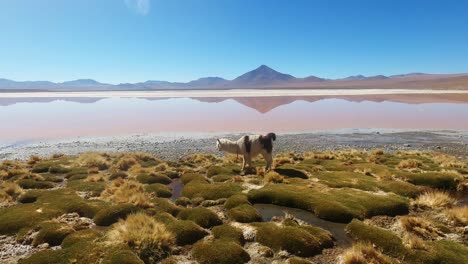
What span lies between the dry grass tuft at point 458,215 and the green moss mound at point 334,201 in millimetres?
1445

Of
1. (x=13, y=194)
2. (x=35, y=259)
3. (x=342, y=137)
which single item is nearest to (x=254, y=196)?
(x=35, y=259)

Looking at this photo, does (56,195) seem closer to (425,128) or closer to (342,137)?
(342,137)

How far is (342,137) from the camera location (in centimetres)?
4006

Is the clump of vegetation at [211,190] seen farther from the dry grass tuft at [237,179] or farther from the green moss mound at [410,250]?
the green moss mound at [410,250]

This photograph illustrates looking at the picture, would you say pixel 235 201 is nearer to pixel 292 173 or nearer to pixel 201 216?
pixel 201 216

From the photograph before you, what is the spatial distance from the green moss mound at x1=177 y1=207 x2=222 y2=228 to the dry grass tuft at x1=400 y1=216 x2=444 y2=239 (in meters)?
6.39

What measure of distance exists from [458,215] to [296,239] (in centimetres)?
630

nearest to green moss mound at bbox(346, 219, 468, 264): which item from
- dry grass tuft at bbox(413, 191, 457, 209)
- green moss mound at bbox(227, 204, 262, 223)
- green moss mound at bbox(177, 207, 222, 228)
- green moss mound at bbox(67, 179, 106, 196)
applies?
green moss mound at bbox(227, 204, 262, 223)

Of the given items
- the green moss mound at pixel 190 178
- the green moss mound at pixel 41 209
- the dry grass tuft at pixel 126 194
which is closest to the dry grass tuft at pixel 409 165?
the green moss mound at pixel 190 178

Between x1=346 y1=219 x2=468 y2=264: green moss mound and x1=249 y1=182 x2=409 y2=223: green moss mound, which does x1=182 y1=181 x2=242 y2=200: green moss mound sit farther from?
x1=346 y1=219 x2=468 y2=264: green moss mound

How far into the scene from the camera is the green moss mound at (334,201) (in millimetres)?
12688

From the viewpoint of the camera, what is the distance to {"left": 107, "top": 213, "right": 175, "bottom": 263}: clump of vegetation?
9.73 metres

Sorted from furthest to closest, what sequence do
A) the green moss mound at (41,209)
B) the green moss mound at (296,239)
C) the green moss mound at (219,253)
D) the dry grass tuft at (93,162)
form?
the dry grass tuft at (93,162), the green moss mound at (41,209), the green moss mound at (296,239), the green moss mound at (219,253)

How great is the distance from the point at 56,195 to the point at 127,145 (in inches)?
852
